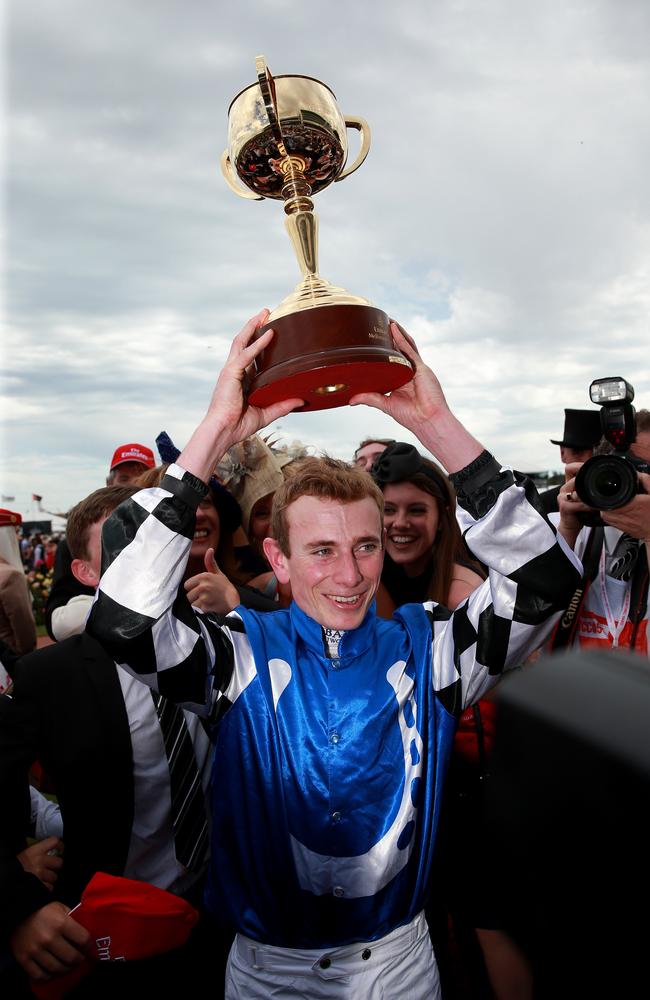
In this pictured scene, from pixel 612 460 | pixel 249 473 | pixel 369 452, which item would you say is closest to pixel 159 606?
pixel 612 460

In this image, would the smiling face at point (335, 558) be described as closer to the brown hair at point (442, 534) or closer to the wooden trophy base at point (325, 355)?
the wooden trophy base at point (325, 355)

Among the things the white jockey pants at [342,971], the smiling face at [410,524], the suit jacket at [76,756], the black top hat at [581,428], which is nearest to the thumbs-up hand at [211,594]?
the suit jacket at [76,756]

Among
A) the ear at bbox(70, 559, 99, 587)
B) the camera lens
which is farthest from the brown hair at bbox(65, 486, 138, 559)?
the camera lens

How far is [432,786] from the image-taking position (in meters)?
2.06

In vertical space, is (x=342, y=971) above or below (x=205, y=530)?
below

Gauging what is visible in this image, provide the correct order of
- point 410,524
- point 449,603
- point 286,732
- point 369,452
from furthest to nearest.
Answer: point 369,452, point 410,524, point 449,603, point 286,732

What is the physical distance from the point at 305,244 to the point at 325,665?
57.1 inches

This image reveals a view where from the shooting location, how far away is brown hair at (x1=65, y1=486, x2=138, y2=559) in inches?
111

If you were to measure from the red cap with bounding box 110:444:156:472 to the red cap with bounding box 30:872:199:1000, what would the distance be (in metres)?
3.61

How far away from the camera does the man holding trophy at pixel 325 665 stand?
195 cm

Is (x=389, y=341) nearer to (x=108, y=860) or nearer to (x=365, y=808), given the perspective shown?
(x=365, y=808)

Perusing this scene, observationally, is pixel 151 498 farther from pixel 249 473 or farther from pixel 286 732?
pixel 249 473

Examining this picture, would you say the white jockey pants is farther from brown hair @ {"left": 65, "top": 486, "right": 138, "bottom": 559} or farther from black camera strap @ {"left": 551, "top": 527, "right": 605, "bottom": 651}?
brown hair @ {"left": 65, "top": 486, "right": 138, "bottom": 559}

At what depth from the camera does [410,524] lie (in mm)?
3672
